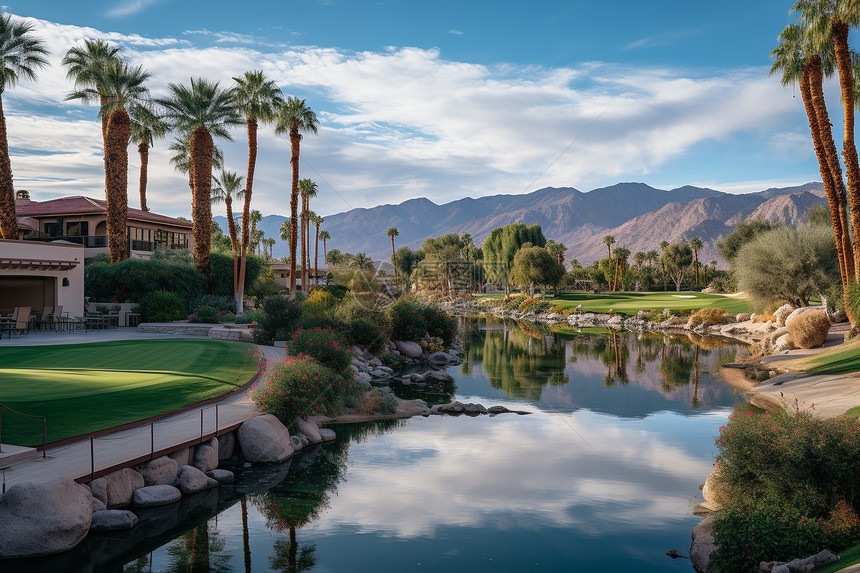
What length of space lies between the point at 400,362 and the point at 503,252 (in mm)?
68441

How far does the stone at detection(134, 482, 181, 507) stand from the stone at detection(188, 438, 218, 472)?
3.86ft

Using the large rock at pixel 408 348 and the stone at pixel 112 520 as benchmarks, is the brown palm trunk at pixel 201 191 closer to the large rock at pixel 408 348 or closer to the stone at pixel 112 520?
the large rock at pixel 408 348

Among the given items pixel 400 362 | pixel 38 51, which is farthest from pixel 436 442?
pixel 38 51

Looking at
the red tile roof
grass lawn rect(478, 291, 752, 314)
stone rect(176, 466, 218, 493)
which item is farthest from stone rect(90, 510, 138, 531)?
grass lawn rect(478, 291, 752, 314)

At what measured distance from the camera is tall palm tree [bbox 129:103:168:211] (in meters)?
46.8

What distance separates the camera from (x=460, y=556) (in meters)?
9.73

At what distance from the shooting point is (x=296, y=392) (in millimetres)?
16484

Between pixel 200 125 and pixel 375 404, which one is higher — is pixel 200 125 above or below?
above

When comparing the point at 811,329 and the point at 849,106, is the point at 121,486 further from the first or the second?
the point at 849,106

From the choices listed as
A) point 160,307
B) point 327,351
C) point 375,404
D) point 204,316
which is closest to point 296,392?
point 375,404

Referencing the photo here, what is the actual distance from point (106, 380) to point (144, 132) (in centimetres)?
4214

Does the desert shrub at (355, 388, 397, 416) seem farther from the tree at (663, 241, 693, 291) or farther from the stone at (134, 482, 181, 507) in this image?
the tree at (663, 241, 693, 291)

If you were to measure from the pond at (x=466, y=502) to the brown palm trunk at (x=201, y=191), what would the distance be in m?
25.4

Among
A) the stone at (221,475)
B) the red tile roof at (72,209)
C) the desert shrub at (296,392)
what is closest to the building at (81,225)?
the red tile roof at (72,209)
